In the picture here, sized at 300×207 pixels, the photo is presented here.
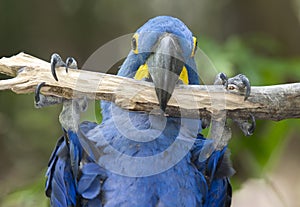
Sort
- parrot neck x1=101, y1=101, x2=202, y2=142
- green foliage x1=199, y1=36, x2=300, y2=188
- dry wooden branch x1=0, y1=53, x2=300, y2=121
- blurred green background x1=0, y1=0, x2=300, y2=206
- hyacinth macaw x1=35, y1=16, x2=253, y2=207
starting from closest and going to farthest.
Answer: dry wooden branch x1=0, y1=53, x2=300, y2=121 → hyacinth macaw x1=35, y1=16, x2=253, y2=207 → parrot neck x1=101, y1=101, x2=202, y2=142 → green foliage x1=199, y1=36, x2=300, y2=188 → blurred green background x1=0, y1=0, x2=300, y2=206

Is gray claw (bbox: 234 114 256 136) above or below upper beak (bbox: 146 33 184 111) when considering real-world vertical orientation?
below

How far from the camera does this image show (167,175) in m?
2.38

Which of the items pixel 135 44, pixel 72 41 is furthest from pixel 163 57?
pixel 72 41

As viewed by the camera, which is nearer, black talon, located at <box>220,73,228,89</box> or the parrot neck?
black talon, located at <box>220,73,228,89</box>

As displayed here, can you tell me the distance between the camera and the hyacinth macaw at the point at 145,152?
2334 mm

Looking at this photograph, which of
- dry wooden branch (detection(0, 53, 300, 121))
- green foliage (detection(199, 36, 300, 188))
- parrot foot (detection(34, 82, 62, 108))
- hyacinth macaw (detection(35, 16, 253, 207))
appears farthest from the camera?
green foliage (detection(199, 36, 300, 188))

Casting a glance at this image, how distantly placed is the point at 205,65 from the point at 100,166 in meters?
0.99

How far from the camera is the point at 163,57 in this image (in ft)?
7.50

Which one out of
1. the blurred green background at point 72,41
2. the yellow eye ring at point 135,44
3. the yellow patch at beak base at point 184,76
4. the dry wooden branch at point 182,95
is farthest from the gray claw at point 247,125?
the blurred green background at point 72,41

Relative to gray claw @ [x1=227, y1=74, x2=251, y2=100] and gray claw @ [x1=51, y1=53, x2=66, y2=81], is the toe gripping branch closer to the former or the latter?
gray claw @ [x1=51, y1=53, x2=66, y2=81]

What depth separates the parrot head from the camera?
7.27 ft

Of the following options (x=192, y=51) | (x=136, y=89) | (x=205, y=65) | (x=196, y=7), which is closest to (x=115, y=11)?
(x=196, y=7)

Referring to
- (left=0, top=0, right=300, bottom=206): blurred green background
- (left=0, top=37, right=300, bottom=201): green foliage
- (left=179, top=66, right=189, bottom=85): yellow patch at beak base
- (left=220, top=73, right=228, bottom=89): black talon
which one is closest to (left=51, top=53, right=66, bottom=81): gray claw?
(left=179, top=66, right=189, bottom=85): yellow patch at beak base

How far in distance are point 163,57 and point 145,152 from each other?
386 millimetres
